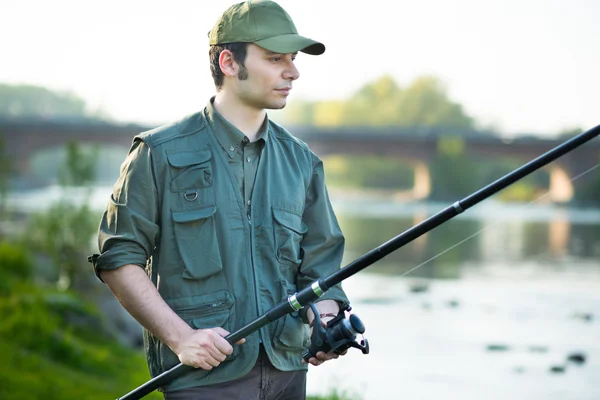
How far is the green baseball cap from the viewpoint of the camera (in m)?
2.41

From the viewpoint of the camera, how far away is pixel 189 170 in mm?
2424

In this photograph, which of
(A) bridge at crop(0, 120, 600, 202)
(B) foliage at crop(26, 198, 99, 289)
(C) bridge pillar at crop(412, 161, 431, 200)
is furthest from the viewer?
(A) bridge at crop(0, 120, 600, 202)

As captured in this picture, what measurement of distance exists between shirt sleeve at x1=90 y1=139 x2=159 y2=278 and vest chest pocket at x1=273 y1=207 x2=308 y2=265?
316 mm

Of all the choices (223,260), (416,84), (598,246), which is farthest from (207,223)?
(416,84)

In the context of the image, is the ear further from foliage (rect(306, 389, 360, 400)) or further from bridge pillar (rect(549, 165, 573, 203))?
foliage (rect(306, 389, 360, 400))

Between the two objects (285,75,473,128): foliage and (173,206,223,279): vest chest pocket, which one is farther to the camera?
(285,75,473,128): foliage

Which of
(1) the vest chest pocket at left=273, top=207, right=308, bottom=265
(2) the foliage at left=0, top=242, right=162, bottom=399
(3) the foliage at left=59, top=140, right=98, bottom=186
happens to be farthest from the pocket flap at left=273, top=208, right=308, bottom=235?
(3) the foliage at left=59, top=140, right=98, bottom=186

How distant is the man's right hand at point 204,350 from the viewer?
90.3 inches

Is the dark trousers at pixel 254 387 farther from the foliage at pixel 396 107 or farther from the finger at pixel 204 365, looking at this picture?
the foliage at pixel 396 107

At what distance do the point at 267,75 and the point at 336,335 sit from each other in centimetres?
70

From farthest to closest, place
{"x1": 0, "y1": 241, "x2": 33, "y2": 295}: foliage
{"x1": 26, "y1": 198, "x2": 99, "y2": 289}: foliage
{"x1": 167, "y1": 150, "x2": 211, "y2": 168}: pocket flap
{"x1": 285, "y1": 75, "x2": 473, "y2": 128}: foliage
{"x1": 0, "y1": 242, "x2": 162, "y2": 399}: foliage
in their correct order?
{"x1": 285, "y1": 75, "x2": 473, "y2": 128}: foliage
{"x1": 26, "y1": 198, "x2": 99, "y2": 289}: foliage
{"x1": 0, "y1": 241, "x2": 33, "y2": 295}: foliage
{"x1": 0, "y1": 242, "x2": 162, "y2": 399}: foliage
{"x1": 167, "y1": 150, "x2": 211, "y2": 168}: pocket flap

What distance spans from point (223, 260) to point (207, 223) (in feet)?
0.34

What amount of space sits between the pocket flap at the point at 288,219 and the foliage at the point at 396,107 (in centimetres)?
6125

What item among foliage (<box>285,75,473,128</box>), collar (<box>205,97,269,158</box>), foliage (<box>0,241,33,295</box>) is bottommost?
foliage (<box>0,241,33,295</box>)
